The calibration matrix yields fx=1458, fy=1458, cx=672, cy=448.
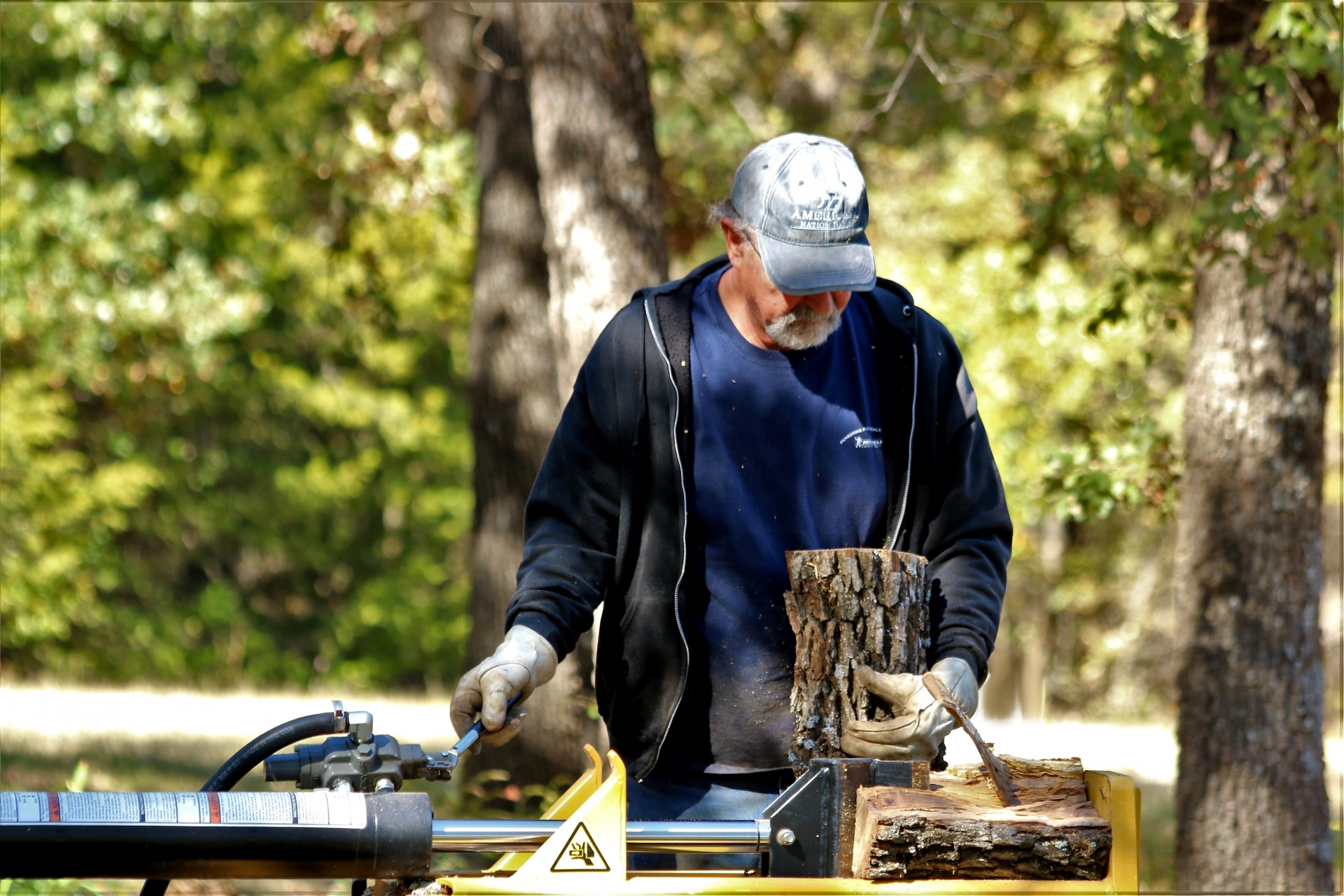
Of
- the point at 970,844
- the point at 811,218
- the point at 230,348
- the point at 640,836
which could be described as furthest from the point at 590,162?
the point at 230,348

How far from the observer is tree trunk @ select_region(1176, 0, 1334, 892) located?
5.45 metres

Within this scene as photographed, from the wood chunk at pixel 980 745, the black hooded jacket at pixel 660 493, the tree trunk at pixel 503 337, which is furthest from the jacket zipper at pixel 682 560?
the tree trunk at pixel 503 337

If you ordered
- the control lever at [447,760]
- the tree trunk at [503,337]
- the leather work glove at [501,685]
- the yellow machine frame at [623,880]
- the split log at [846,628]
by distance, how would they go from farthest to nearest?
the tree trunk at [503,337], the split log at [846,628], the leather work glove at [501,685], the control lever at [447,760], the yellow machine frame at [623,880]

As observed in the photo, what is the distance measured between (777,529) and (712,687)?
35 centimetres

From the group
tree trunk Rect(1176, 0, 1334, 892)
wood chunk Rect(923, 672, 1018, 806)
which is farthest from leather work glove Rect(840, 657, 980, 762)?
tree trunk Rect(1176, 0, 1334, 892)

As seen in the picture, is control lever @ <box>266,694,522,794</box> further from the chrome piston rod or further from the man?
the man

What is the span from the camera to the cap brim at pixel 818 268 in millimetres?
2744

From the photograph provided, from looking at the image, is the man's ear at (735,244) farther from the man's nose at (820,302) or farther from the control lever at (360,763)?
the control lever at (360,763)

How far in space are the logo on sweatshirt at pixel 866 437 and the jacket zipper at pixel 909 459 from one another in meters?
0.07

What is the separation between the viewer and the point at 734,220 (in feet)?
9.66

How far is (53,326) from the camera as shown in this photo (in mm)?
14289

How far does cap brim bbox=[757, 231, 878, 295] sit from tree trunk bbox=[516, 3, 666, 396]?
7.82ft

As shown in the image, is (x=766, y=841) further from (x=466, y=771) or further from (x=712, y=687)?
(x=466, y=771)

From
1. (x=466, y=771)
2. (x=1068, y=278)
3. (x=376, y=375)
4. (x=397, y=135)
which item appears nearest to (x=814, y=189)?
(x=466, y=771)
